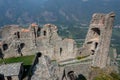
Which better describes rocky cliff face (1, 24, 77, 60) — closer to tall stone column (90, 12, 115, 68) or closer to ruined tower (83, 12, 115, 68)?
ruined tower (83, 12, 115, 68)

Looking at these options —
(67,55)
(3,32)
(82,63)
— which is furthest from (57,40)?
(3,32)

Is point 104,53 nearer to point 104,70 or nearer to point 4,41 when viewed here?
point 104,70

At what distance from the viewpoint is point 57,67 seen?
47.4 meters

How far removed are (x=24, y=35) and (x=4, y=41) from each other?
385 centimetres

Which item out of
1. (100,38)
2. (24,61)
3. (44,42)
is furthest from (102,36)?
(24,61)

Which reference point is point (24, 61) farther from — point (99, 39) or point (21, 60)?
point (99, 39)

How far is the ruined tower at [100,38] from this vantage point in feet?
178

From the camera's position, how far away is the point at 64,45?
180ft

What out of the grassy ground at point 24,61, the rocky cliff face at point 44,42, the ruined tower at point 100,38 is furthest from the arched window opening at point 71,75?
the grassy ground at point 24,61

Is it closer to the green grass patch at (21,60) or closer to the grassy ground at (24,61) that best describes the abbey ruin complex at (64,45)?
the green grass patch at (21,60)

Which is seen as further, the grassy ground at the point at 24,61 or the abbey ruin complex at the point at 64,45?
the abbey ruin complex at the point at 64,45

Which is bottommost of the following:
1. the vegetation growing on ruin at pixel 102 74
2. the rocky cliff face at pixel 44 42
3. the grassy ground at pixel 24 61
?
the vegetation growing on ruin at pixel 102 74

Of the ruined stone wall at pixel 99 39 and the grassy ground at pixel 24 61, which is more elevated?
the ruined stone wall at pixel 99 39

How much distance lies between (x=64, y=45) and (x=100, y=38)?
6.37m
